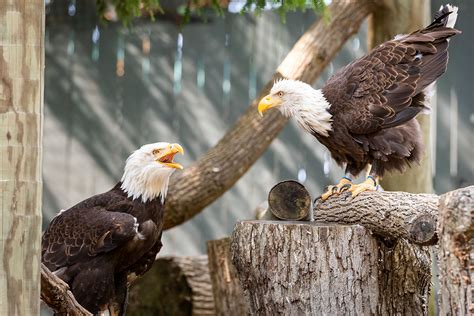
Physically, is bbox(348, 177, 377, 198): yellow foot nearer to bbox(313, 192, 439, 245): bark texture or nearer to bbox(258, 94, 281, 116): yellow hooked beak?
bbox(313, 192, 439, 245): bark texture

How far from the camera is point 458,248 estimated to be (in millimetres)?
2896

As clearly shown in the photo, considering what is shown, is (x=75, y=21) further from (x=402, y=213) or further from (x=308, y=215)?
(x=402, y=213)

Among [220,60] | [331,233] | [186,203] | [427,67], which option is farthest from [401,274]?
[220,60]

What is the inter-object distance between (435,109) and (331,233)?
2.85m

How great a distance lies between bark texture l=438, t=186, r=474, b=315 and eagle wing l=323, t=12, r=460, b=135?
2050mm

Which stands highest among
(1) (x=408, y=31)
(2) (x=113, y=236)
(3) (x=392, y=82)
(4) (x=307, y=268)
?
(1) (x=408, y=31)

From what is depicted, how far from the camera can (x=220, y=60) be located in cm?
720

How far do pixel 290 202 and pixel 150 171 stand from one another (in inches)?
30.8

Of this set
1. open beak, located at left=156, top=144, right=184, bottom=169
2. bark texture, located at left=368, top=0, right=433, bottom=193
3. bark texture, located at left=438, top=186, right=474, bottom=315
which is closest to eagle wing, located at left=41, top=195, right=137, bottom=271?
open beak, located at left=156, top=144, right=184, bottom=169

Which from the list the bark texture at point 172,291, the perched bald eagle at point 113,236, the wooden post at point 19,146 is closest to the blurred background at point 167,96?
the bark texture at point 172,291

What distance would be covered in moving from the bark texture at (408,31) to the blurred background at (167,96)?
2.56ft

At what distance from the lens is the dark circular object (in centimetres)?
475

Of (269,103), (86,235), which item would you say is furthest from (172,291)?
(86,235)

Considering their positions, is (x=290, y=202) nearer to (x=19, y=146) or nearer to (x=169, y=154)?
(x=169, y=154)
